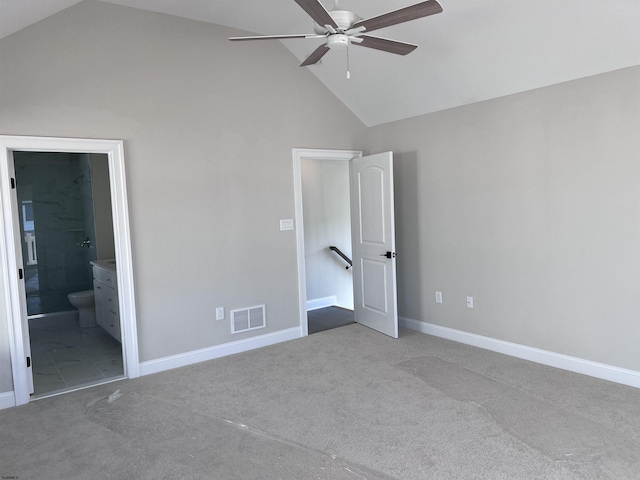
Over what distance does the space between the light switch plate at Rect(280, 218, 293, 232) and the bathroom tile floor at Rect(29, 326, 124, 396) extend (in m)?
2.08

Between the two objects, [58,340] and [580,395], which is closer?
[580,395]

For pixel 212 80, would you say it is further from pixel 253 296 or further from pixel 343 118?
pixel 253 296

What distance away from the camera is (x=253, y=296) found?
4.60 m

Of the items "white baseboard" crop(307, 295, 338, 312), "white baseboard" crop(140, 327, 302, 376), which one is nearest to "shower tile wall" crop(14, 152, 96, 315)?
"white baseboard" crop(140, 327, 302, 376)

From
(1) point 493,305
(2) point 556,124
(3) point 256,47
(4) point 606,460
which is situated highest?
(3) point 256,47

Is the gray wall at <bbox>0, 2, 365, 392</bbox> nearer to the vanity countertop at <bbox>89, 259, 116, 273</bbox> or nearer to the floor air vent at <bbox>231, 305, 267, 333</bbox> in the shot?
the floor air vent at <bbox>231, 305, 267, 333</bbox>

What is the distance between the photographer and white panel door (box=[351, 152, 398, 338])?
4.73 meters

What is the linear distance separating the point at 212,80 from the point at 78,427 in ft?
10.3

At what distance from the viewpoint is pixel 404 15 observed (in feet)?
7.80

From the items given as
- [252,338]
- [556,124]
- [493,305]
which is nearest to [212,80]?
[252,338]

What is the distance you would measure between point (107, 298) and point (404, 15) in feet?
14.8

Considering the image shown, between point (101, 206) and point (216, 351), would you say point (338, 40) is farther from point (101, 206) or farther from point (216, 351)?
point (101, 206)

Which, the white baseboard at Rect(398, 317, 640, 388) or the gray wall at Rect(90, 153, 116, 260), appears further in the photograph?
the gray wall at Rect(90, 153, 116, 260)

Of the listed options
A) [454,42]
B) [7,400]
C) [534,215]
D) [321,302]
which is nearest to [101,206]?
[7,400]
